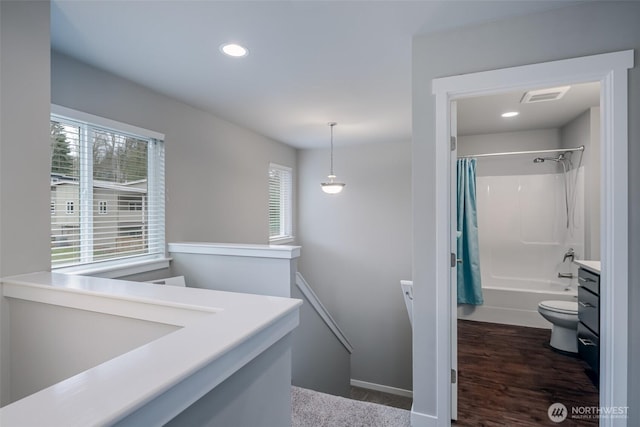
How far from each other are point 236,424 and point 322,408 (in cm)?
155

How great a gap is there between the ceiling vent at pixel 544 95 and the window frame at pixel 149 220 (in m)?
3.47

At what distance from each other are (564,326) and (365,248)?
2.77 m

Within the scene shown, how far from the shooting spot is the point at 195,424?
2.51 ft

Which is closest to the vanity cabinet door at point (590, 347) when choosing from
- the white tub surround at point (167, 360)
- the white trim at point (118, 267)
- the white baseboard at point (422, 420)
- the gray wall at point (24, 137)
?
the white baseboard at point (422, 420)

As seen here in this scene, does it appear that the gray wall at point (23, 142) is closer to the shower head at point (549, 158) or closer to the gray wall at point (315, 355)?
the gray wall at point (315, 355)

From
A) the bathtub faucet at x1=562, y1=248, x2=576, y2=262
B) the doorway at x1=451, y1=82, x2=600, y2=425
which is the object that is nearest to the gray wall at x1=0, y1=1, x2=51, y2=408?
the doorway at x1=451, y1=82, x2=600, y2=425

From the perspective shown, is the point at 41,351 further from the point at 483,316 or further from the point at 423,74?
the point at 483,316

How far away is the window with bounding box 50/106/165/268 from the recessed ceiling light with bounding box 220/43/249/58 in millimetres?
1168

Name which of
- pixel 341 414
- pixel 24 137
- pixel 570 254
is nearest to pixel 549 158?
pixel 570 254

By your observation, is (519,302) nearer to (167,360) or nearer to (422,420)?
(422,420)

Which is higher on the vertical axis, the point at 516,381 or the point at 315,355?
the point at 516,381

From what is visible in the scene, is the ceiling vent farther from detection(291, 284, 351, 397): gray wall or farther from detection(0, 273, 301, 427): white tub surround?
detection(0, 273, 301, 427): white tub surround

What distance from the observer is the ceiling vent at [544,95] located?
281cm

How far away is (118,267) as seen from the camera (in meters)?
2.59
